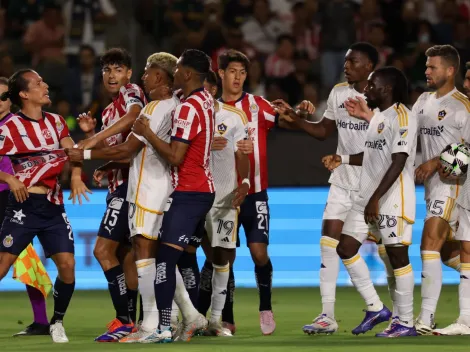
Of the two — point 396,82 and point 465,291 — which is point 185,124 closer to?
point 396,82

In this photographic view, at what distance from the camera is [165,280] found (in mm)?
8250

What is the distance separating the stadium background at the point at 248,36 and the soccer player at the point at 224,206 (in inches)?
182

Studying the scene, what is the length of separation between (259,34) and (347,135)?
7688 millimetres

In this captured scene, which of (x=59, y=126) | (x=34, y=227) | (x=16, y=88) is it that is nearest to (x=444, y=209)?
(x=59, y=126)

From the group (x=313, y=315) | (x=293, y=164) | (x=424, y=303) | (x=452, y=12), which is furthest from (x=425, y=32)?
(x=424, y=303)

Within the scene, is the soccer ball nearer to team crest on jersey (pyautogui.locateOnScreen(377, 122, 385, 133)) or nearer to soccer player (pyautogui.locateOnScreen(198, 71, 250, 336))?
team crest on jersey (pyautogui.locateOnScreen(377, 122, 385, 133))

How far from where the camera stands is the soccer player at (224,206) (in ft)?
30.0

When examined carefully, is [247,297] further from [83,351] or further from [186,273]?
[83,351]

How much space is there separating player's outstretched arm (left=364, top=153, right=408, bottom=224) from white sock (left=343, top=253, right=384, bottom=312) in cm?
55

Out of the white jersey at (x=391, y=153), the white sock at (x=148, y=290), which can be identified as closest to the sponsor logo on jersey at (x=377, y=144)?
the white jersey at (x=391, y=153)

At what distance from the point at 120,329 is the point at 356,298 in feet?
13.0

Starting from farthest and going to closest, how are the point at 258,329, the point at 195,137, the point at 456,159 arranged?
the point at 258,329, the point at 456,159, the point at 195,137

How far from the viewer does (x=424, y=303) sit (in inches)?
359

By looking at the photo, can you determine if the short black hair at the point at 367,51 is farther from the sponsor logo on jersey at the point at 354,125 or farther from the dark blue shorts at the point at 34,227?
the dark blue shorts at the point at 34,227
